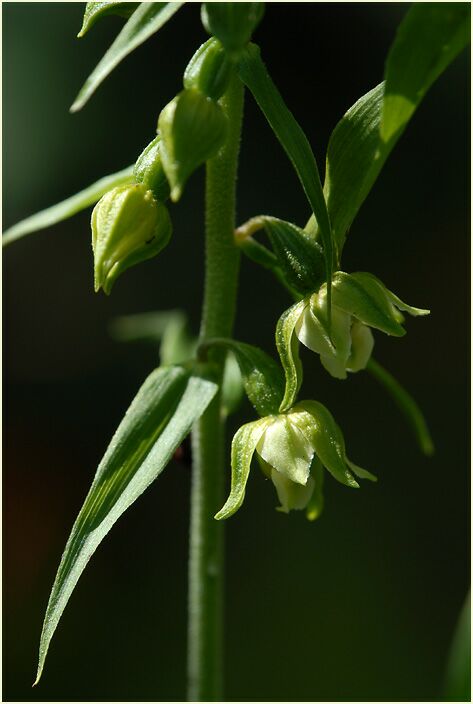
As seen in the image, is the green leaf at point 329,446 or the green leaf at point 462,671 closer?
the green leaf at point 329,446

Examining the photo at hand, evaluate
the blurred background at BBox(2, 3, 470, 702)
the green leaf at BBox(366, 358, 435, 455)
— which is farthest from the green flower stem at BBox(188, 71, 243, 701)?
the blurred background at BBox(2, 3, 470, 702)

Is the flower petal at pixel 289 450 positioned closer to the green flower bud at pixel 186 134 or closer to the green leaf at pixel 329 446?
the green leaf at pixel 329 446

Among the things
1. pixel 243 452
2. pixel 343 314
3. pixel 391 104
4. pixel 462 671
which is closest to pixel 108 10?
pixel 391 104

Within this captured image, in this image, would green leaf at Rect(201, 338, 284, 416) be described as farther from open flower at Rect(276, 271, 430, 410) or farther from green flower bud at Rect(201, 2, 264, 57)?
green flower bud at Rect(201, 2, 264, 57)

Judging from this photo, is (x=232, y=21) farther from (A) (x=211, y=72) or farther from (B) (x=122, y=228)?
(B) (x=122, y=228)

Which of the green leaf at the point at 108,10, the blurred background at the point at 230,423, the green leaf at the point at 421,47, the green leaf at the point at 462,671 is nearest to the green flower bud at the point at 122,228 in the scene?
the green leaf at the point at 108,10

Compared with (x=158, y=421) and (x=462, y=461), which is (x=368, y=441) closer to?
(x=462, y=461)

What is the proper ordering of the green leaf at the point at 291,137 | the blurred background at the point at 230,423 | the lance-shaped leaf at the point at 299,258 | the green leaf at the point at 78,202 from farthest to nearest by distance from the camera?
the blurred background at the point at 230,423, the green leaf at the point at 78,202, the lance-shaped leaf at the point at 299,258, the green leaf at the point at 291,137
